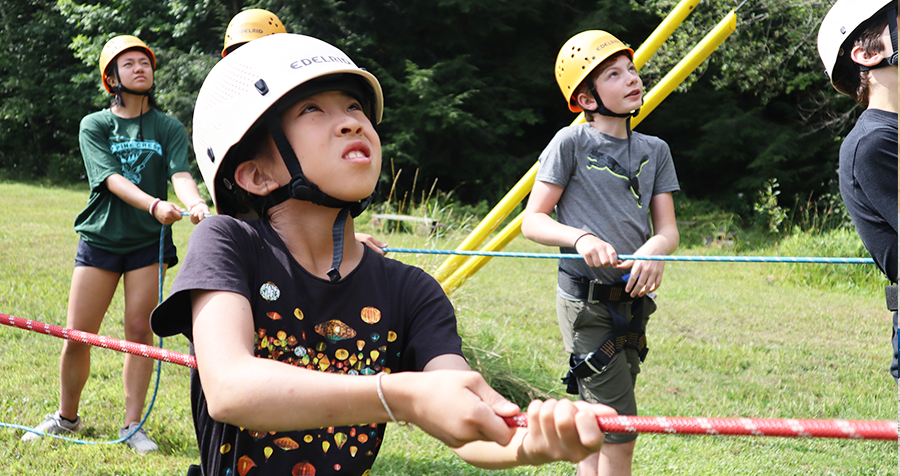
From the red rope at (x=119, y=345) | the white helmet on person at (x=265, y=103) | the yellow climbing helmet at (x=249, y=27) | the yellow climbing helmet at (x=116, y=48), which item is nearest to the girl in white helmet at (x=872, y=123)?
the white helmet on person at (x=265, y=103)

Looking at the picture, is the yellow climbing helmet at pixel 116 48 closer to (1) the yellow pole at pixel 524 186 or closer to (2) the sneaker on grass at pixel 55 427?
(2) the sneaker on grass at pixel 55 427

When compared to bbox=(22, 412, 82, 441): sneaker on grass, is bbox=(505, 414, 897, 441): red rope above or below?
above

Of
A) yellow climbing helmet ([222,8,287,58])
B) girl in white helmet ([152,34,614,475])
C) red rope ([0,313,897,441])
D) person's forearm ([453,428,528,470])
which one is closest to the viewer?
red rope ([0,313,897,441])

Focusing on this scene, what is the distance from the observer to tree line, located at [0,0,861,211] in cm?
1560

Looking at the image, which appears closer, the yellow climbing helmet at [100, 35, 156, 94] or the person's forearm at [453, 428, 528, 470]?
the person's forearm at [453, 428, 528, 470]

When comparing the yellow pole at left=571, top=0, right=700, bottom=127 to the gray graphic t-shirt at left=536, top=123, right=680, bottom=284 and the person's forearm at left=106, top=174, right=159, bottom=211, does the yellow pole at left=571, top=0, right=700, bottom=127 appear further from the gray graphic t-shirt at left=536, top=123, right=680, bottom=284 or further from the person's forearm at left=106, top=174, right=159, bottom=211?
the person's forearm at left=106, top=174, right=159, bottom=211

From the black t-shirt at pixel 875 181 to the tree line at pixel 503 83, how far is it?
1175 cm

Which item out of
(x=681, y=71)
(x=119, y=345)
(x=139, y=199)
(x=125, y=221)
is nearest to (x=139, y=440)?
(x=125, y=221)

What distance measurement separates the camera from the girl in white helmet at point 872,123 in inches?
89.2

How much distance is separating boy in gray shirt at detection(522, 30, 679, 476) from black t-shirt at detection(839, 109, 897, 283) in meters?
0.83

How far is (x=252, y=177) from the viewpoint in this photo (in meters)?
1.72

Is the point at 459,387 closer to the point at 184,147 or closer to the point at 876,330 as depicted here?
the point at 184,147

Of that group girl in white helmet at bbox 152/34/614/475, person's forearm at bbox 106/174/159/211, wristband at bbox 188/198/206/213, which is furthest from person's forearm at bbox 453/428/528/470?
person's forearm at bbox 106/174/159/211

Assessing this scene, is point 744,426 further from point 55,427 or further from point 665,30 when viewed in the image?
point 55,427
